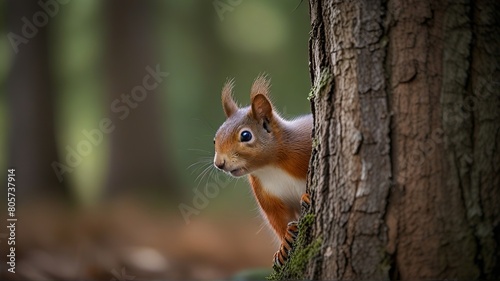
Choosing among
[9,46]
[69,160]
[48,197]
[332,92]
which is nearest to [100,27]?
[9,46]

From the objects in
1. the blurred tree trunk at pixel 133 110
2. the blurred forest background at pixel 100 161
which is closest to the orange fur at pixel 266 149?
the blurred forest background at pixel 100 161

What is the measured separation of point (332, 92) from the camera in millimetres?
2191

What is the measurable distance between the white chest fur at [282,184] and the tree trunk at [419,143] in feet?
2.67

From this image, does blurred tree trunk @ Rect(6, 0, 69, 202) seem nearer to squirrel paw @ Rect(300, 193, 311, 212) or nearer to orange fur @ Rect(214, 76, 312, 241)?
orange fur @ Rect(214, 76, 312, 241)

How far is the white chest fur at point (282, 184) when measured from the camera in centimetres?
296

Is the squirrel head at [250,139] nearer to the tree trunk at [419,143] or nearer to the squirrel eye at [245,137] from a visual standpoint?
the squirrel eye at [245,137]

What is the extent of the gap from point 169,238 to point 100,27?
2670 millimetres

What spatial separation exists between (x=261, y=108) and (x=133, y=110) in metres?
4.23

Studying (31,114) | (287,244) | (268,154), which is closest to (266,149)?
(268,154)

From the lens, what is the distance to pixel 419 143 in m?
2.01

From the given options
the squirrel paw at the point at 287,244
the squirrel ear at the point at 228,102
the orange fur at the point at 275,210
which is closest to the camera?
the squirrel paw at the point at 287,244

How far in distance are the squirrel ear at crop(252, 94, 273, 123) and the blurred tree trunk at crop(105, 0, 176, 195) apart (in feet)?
13.3

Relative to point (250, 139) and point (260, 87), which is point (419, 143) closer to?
point (250, 139)

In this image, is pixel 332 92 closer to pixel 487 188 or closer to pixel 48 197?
pixel 487 188
